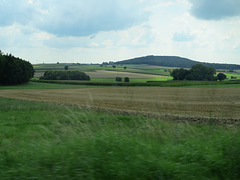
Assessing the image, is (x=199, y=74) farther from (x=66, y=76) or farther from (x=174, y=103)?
(x=66, y=76)

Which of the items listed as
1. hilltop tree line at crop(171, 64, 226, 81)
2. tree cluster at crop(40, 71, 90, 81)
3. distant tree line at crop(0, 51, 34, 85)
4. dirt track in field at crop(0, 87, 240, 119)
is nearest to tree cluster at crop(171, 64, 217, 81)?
hilltop tree line at crop(171, 64, 226, 81)

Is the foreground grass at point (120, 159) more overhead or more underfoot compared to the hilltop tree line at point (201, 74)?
more underfoot

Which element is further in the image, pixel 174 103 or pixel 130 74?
pixel 130 74

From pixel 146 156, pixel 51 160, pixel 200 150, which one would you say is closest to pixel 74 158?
pixel 51 160

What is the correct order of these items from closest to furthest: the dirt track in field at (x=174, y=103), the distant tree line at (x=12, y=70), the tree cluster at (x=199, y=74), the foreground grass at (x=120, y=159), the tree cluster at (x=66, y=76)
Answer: the foreground grass at (x=120, y=159), the dirt track in field at (x=174, y=103), the tree cluster at (x=199, y=74), the distant tree line at (x=12, y=70), the tree cluster at (x=66, y=76)

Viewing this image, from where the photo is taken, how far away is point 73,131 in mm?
6703

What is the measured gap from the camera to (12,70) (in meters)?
62.4

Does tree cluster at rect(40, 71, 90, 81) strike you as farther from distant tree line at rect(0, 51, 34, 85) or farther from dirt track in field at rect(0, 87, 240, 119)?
dirt track in field at rect(0, 87, 240, 119)

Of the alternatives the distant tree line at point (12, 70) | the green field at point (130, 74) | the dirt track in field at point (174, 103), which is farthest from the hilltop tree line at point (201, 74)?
the distant tree line at point (12, 70)

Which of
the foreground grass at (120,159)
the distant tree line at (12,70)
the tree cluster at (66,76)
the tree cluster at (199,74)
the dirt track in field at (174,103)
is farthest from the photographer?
the tree cluster at (66,76)

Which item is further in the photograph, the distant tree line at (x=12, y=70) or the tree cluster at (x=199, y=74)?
the distant tree line at (x=12, y=70)

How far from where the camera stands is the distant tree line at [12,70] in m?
62.0

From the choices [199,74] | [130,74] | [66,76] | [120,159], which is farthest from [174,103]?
[66,76]

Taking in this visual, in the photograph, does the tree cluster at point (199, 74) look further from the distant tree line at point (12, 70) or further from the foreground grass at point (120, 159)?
the foreground grass at point (120, 159)
